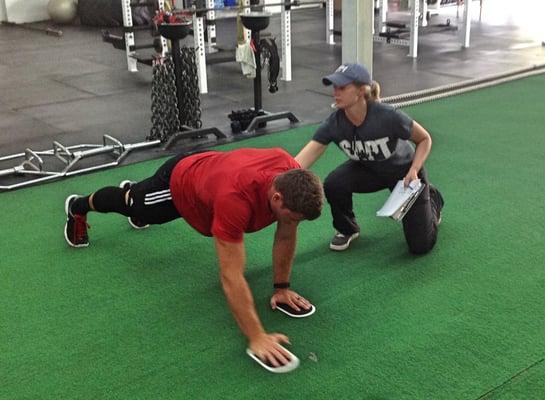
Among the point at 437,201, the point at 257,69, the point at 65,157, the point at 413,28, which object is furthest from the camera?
the point at 413,28

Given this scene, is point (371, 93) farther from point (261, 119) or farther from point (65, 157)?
point (65, 157)

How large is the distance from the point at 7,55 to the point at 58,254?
6.28 m

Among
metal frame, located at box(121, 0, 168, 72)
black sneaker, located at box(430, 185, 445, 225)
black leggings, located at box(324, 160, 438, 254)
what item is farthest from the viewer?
metal frame, located at box(121, 0, 168, 72)

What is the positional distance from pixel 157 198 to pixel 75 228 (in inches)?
27.7

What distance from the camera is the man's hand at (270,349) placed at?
7.35ft

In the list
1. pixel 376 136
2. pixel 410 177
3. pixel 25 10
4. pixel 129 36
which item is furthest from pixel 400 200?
pixel 25 10

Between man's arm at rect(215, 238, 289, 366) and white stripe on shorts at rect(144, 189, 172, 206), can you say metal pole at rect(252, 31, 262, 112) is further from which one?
man's arm at rect(215, 238, 289, 366)

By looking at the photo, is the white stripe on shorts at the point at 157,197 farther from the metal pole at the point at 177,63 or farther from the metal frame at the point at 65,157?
the metal pole at the point at 177,63

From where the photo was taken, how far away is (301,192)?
2.07 metres

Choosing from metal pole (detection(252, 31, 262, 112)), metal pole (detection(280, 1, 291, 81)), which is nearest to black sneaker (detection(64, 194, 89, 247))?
metal pole (detection(252, 31, 262, 112))

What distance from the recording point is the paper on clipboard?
2.73m

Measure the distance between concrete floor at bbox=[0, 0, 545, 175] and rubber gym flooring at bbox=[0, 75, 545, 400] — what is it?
165 centimetres

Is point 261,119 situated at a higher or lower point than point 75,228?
higher

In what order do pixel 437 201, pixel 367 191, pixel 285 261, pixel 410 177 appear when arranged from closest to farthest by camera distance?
1. pixel 285 261
2. pixel 410 177
3. pixel 367 191
4. pixel 437 201
